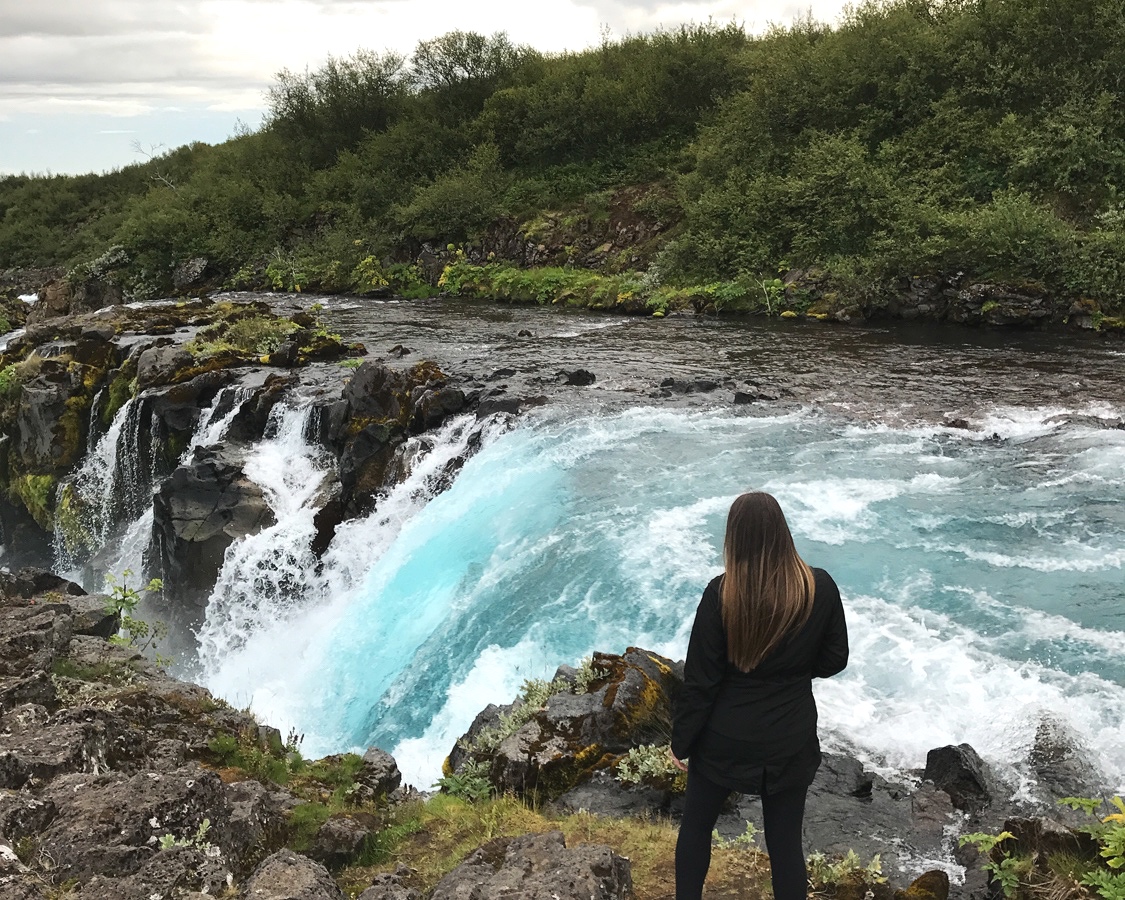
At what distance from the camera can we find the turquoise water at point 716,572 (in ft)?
24.1

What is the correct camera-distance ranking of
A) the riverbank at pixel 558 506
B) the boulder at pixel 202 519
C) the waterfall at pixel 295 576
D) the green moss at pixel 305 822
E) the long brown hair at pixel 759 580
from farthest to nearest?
the boulder at pixel 202 519, the waterfall at pixel 295 576, the riverbank at pixel 558 506, the green moss at pixel 305 822, the long brown hair at pixel 759 580

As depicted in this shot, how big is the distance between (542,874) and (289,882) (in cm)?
122

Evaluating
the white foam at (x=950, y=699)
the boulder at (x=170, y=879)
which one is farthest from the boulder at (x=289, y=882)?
the white foam at (x=950, y=699)

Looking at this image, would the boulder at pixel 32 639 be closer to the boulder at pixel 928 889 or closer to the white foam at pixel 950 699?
the boulder at pixel 928 889

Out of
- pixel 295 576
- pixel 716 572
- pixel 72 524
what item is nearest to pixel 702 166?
pixel 295 576

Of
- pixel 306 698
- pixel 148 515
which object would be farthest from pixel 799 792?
pixel 148 515

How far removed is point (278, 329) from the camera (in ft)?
66.7

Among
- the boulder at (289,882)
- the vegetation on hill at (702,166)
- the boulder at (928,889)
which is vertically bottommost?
the boulder at (928,889)

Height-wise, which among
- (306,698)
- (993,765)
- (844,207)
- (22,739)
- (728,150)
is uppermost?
(728,150)

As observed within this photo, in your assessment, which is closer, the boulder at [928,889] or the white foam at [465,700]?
the boulder at [928,889]

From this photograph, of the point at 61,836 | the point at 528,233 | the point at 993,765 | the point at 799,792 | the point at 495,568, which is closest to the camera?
the point at 799,792

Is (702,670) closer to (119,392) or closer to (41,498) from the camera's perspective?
(119,392)

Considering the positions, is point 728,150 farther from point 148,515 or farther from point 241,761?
point 241,761

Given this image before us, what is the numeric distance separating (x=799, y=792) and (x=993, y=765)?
11.6 feet
